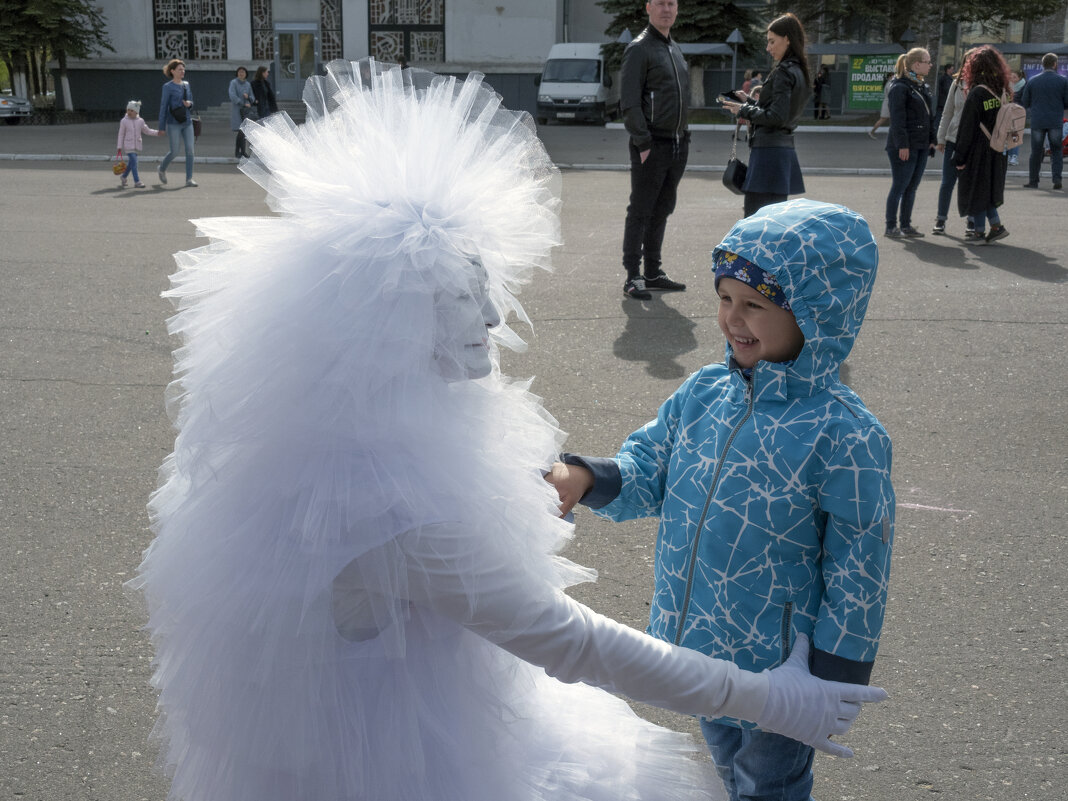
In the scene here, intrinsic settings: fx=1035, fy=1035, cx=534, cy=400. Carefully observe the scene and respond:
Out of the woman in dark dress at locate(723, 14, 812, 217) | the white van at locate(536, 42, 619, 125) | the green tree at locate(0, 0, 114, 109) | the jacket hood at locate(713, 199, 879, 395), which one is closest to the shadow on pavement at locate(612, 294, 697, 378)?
the woman in dark dress at locate(723, 14, 812, 217)

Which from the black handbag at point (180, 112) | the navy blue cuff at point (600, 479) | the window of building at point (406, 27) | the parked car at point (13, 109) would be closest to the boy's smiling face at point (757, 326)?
the navy blue cuff at point (600, 479)

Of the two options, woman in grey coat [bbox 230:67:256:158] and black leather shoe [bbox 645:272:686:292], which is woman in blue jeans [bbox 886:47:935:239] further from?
woman in grey coat [bbox 230:67:256:158]

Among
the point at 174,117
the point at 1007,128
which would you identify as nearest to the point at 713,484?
the point at 1007,128

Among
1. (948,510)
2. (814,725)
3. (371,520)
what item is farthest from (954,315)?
(371,520)

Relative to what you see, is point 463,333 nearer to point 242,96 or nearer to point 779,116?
point 779,116

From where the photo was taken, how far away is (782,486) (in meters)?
2.00

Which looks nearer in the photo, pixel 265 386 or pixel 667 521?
pixel 265 386

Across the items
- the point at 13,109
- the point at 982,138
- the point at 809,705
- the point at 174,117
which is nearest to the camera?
the point at 809,705

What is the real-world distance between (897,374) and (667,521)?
451cm

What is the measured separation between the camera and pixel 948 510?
443 cm

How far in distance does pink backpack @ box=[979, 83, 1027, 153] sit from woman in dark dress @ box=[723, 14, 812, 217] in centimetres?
364

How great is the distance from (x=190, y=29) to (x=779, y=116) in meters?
33.3

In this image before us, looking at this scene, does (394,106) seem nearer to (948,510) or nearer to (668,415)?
(668,415)

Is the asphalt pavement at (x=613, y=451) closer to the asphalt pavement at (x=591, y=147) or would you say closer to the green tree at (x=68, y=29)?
the asphalt pavement at (x=591, y=147)
